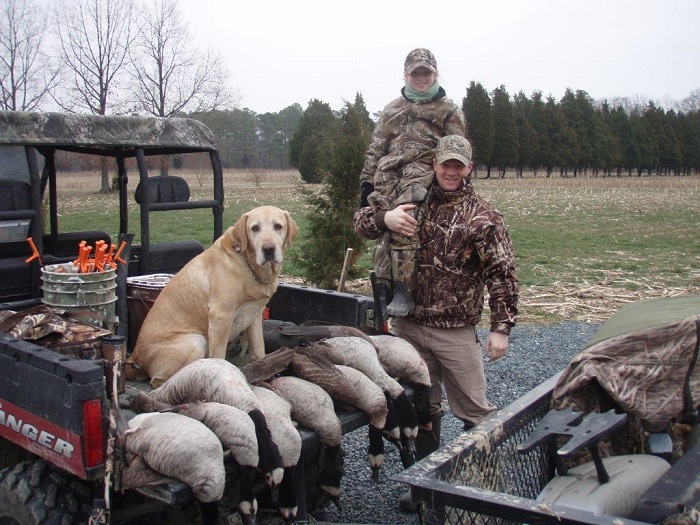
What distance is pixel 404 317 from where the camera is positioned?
4.43 meters

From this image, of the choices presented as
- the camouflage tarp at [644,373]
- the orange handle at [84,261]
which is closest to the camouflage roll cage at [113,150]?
the orange handle at [84,261]

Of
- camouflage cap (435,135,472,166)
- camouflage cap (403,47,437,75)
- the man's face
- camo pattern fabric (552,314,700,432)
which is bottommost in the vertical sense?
camo pattern fabric (552,314,700,432)

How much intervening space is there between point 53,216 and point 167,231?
44.9 ft

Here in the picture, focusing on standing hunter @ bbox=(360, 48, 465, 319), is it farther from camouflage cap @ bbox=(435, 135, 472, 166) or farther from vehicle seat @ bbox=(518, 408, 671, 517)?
vehicle seat @ bbox=(518, 408, 671, 517)

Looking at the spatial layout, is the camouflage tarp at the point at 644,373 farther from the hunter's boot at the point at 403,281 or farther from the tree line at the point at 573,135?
the tree line at the point at 573,135

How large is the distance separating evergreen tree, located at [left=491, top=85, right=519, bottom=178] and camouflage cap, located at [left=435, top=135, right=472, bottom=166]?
66.9m

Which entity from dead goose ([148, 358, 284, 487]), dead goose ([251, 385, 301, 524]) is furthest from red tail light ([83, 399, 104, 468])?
Result: dead goose ([251, 385, 301, 524])

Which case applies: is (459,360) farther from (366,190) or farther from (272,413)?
(272,413)

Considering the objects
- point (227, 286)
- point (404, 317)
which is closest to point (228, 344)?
point (227, 286)

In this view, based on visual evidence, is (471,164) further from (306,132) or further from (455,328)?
(306,132)

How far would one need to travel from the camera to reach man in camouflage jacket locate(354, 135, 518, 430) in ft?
13.2

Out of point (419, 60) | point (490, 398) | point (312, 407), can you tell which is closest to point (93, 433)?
point (312, 407)

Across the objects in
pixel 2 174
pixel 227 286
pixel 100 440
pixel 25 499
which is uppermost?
pixel 2 174

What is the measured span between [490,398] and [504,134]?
65407 mm
